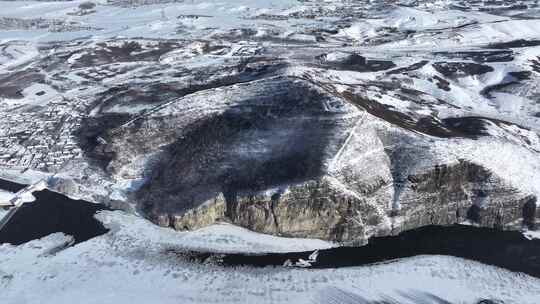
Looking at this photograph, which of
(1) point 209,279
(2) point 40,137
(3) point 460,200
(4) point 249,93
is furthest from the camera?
(2) point 40,137

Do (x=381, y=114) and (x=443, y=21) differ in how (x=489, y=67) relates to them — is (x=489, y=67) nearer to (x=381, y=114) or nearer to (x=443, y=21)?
(x=381, y=114)

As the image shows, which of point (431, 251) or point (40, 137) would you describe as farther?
point (40, 137)

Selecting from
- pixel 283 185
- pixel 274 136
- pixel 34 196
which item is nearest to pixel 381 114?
pixel 274 136

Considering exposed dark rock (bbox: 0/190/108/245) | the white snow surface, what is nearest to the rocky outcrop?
the white snow surface

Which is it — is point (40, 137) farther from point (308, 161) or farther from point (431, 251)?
point (431, 251)

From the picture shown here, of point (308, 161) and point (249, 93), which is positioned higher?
point (249, 93)

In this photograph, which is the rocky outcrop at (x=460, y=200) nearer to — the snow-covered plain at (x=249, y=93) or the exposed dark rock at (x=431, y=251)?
the exposed dark rock at (x=431, y=251)

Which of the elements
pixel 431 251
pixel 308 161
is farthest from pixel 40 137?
pixel 431 251

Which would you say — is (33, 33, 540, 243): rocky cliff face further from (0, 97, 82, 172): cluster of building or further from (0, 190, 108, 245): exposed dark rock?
(0, 97, 82, 172): cluster of building

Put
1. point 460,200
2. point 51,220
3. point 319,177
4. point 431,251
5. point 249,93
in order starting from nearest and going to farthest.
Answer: point 431,251 → point 319,177 → point 460,200 → point 51,220 → point 249,93
